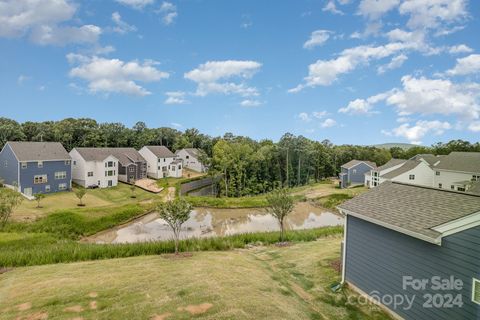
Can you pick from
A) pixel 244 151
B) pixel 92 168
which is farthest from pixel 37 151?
pixel 244 151

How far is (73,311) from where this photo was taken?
8.41m

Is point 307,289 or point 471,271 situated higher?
point 471,271

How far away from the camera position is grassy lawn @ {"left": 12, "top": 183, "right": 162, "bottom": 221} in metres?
27.9

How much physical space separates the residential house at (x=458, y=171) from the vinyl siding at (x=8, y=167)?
53.9 metres

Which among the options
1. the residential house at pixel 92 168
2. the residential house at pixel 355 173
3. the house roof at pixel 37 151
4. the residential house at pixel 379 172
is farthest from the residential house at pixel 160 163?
the residential house at pixel 379 172

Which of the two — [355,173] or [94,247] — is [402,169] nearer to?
[355,173]

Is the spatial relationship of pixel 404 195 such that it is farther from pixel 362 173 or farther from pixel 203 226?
pixel 362 173

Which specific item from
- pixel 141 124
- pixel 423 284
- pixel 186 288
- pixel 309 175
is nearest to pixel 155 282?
pixel 186 288

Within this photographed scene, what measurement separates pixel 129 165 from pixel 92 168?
6.79 metres

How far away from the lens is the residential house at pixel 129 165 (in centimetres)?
4903

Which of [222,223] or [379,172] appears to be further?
[379,172]

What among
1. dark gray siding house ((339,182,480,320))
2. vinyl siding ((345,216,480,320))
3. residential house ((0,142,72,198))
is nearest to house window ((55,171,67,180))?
residential house ((0,142,72,198))

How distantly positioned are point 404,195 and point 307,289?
187 inches

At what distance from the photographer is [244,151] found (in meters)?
56.1
